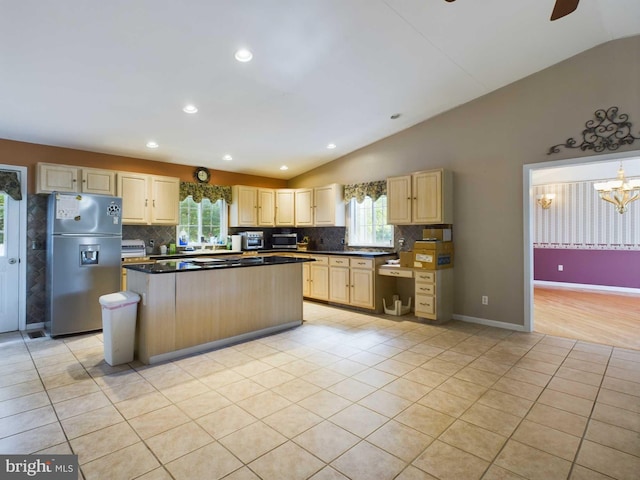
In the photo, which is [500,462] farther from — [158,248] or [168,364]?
[158,248]

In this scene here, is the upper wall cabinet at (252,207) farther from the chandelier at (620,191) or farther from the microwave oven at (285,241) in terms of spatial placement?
the chandelier at (620,191)

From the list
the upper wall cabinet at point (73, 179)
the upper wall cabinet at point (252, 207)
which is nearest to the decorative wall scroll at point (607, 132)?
the upper wall cabinet at point (252, 207)

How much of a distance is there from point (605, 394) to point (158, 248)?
19.4 ft

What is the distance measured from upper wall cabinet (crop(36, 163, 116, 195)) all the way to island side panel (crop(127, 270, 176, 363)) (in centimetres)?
214

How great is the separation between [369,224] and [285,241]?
5.76 ft

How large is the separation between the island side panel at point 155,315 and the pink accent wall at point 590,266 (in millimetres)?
8272

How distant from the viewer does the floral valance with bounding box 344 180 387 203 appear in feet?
19.5

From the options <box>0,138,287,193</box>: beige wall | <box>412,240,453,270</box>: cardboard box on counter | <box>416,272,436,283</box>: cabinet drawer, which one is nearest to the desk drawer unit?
<box>416,272,436,283</box>: cabinet drawer

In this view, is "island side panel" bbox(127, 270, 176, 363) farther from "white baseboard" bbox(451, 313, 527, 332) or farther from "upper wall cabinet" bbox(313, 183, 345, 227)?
"white baseboard" bbox(451, 313, 527, 332)

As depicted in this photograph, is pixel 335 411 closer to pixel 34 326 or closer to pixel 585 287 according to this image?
pixel 34 326

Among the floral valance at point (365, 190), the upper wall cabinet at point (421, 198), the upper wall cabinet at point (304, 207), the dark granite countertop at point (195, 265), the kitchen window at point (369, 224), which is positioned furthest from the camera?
the upper wall cabinet at point (304, 207)

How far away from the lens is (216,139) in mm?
5176

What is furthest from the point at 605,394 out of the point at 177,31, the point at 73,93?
the point at 73,93

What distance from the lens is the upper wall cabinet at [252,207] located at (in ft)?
21.5
